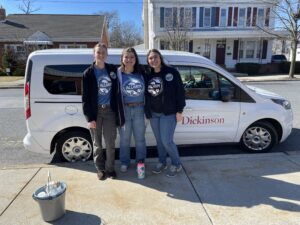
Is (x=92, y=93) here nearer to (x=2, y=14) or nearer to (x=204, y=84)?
(x=204, y=84)

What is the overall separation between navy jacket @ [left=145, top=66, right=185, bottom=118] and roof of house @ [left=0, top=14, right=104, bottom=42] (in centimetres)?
2467

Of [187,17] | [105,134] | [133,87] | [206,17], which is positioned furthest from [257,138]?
[206,17]

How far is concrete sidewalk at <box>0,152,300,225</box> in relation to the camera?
3084 mm

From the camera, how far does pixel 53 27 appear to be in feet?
93.7

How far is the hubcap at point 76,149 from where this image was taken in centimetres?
454

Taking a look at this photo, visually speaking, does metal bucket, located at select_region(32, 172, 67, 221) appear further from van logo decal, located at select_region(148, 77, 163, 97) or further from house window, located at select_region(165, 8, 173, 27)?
house window, located at select_region(165, 8, 173, 27)

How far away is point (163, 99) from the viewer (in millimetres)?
3754

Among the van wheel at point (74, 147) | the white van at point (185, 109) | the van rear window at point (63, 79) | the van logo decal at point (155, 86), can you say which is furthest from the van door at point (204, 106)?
the van rear window at point (63, 79)

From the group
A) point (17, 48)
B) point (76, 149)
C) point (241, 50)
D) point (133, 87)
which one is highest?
point (17, 48)

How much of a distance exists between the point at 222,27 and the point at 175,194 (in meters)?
25.6

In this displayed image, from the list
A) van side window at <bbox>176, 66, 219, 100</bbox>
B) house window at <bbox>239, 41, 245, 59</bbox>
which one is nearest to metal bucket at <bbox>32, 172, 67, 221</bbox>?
van side window at <bbox>176, 66, 219, 100</bbox>

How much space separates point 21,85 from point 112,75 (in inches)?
625

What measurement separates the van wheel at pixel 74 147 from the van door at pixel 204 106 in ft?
5.07

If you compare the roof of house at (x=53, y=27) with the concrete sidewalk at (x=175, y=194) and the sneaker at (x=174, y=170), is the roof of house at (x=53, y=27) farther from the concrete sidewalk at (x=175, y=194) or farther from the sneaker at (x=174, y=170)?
the sneaker at (x=174, y=170)
